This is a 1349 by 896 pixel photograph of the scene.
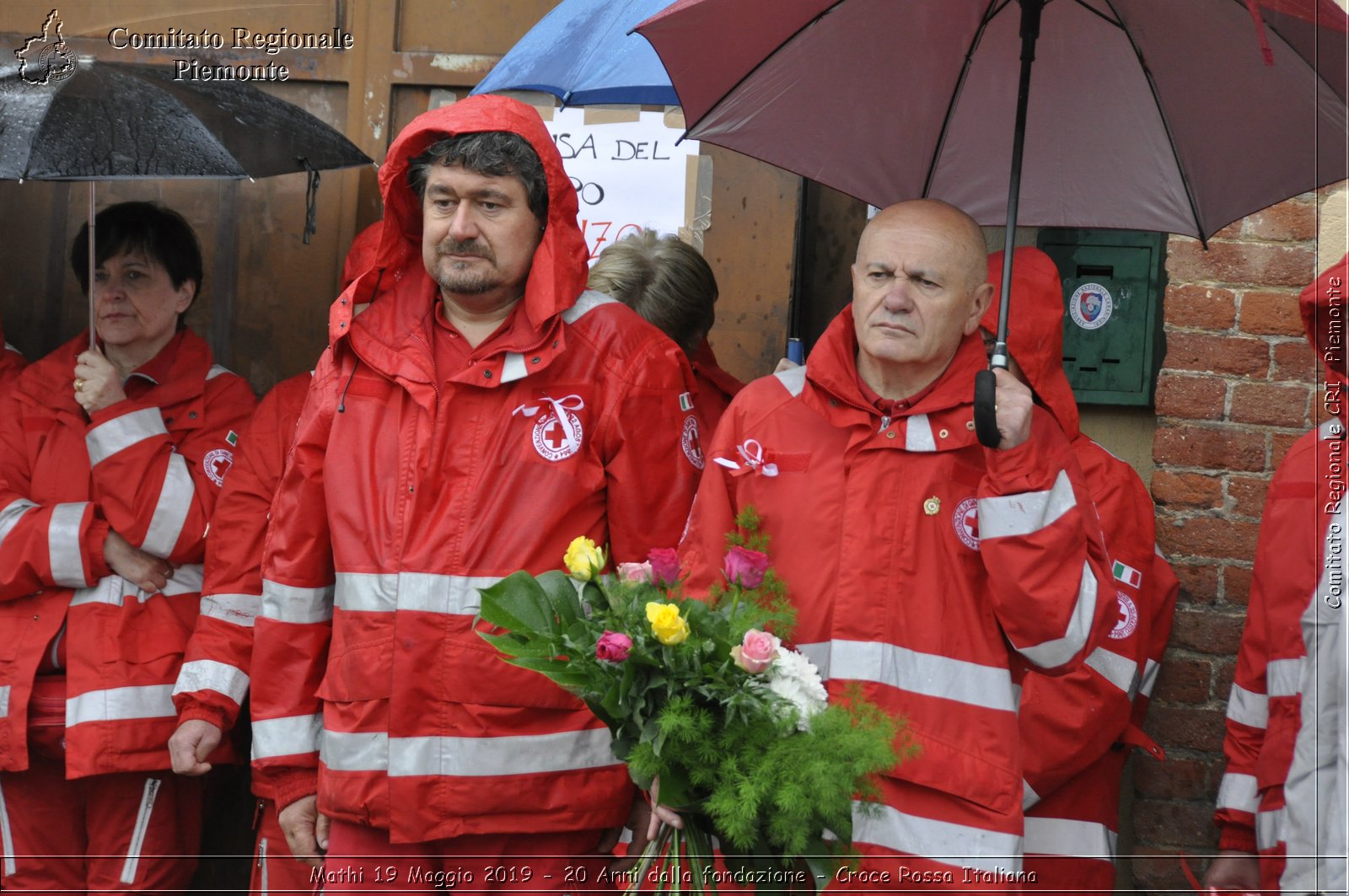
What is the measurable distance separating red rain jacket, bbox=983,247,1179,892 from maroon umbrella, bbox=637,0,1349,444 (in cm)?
26

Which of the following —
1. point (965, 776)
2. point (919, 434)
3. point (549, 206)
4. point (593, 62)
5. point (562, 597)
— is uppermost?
point (593, 62)

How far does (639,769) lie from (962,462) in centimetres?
101

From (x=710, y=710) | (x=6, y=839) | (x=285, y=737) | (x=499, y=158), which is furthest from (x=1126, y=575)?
(x=6, y=839)

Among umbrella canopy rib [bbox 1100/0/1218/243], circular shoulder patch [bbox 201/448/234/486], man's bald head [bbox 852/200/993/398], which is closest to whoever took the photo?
man's bald head [bbox 852/200/993/398]

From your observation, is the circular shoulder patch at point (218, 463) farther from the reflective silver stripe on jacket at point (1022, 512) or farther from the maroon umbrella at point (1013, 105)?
the reflective silver stripe on jacket at point (1022, 512)

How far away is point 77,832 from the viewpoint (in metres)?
4.21

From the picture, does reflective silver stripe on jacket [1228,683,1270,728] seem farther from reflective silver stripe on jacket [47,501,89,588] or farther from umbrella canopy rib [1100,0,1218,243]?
reflective silver stripe on jacket [47,501,89,588]

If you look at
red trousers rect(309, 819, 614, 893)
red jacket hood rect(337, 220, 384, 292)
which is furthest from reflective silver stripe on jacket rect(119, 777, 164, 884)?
red jacket hood rect(337, 220, 384, 292)

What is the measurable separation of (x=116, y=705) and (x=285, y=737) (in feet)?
2.66

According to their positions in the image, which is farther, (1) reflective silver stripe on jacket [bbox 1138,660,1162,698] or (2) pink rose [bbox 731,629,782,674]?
(1) reflective silver stripe on jacket [bbox 1138,660,1162,698]

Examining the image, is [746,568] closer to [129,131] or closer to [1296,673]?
[1296,673]

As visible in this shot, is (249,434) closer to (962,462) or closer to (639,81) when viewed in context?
(639,81)

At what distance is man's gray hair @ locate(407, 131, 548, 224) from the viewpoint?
3443 millimetres

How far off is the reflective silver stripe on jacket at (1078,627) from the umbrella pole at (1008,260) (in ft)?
0.59
